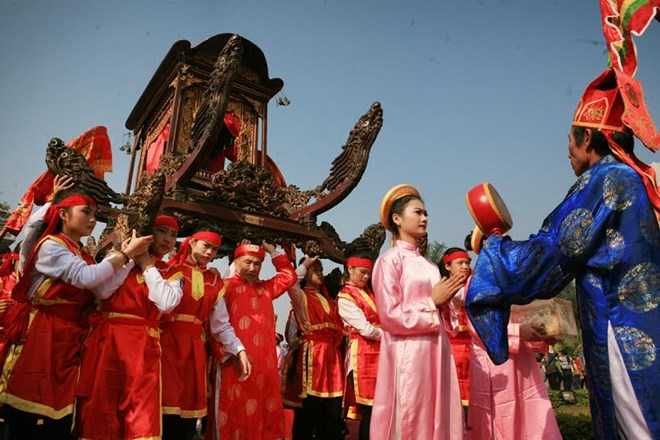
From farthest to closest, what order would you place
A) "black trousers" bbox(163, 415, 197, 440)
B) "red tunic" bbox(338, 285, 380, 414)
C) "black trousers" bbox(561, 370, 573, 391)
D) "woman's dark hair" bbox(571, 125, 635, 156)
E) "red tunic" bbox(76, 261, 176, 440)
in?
"black trousers" bbox(561, 370, 573, 391) < "red tunic" bbox(338, 285, 380, 414) < "black trousers" bbox(163, 415, 197, 440) < "red tunic" bbox(76, 261, 176, 440) < "woman's dark hair" bbox(571, 125, 635, 156)

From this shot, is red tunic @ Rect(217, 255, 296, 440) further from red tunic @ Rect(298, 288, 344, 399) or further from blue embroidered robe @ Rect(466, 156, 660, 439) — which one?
blue embroidered robe @ Rect(466, 156, 660, 439)

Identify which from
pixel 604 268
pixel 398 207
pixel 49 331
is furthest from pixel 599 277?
pixel 49 331

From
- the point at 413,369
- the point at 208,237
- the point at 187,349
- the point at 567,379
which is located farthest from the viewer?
the point at 567,379

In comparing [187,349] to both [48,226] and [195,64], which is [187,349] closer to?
[48,226]

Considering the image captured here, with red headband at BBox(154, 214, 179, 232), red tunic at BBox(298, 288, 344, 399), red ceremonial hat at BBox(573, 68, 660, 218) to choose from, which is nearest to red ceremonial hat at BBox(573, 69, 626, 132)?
red ceremonial hat at BBox(573, 68, 660, 218)

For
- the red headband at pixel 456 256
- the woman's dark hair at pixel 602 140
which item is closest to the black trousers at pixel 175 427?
the red headband at pixel 456 256

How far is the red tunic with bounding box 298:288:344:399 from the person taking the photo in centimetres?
473

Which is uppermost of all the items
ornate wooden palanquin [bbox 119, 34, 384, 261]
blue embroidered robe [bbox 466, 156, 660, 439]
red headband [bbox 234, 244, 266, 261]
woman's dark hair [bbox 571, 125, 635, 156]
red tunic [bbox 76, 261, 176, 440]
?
ornate wooden palanquin [bbox 119, 34, 384, 261]

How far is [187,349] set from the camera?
3359 mm

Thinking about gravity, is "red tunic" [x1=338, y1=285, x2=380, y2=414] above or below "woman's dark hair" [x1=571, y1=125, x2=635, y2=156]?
below

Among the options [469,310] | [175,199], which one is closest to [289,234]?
[175,199]

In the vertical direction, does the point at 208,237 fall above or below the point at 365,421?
above

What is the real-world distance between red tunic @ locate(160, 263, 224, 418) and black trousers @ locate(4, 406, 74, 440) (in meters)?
0.71

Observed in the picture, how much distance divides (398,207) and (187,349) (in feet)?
6.00
